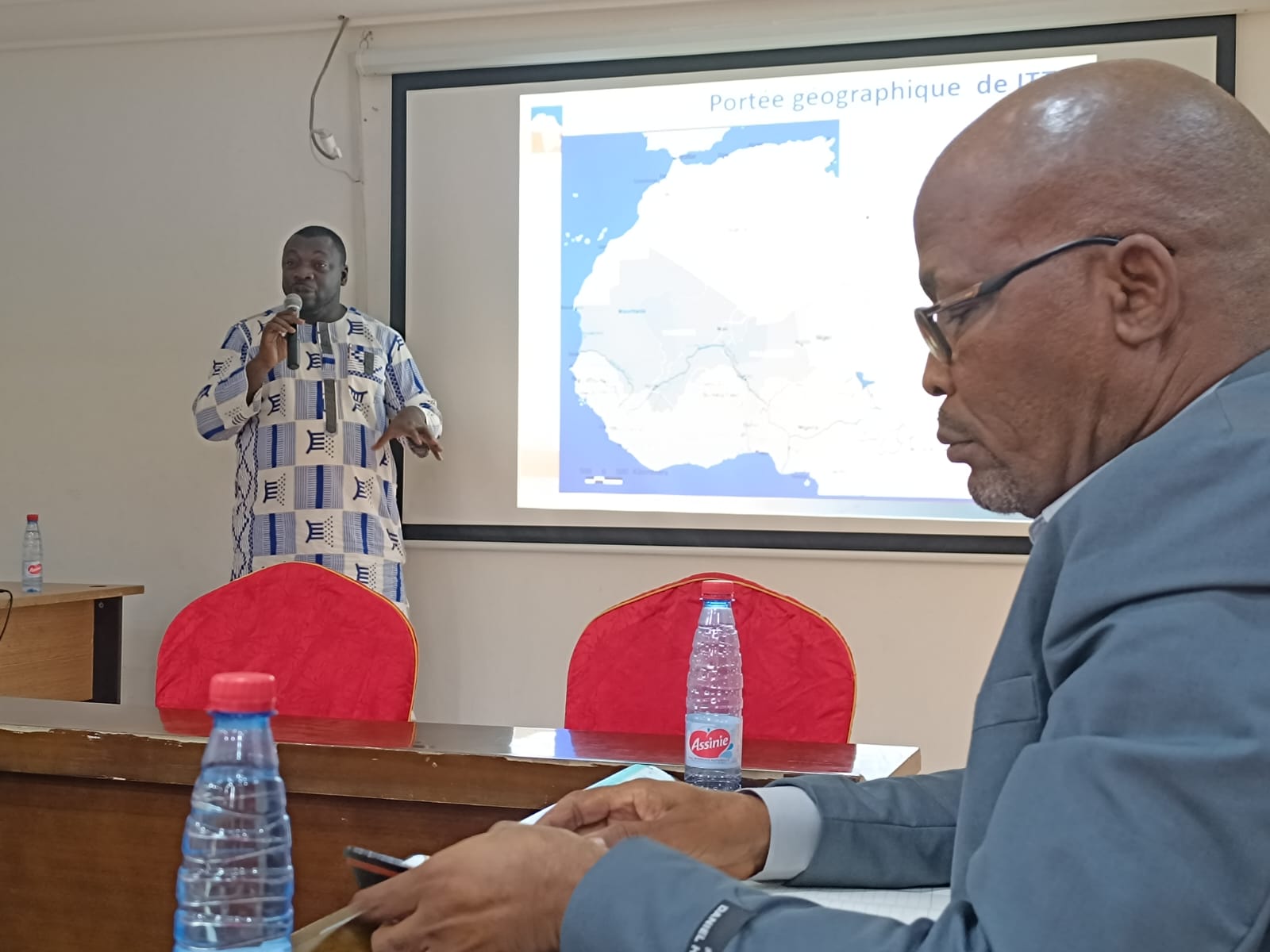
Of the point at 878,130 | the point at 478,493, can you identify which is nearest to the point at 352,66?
the point at 478,493

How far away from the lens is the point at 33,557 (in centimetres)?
409

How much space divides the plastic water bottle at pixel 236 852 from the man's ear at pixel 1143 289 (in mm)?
628

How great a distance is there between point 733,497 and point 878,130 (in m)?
1.18

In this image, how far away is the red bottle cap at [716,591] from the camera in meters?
1.61

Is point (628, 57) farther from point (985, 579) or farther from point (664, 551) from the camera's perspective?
point (985, 579)

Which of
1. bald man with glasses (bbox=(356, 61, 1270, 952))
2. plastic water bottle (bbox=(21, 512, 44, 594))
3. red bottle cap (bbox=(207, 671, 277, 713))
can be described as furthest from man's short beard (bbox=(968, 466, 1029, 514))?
plastic water bottle (bbox=(21, 512, 44, 594))

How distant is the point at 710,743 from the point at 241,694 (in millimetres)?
717

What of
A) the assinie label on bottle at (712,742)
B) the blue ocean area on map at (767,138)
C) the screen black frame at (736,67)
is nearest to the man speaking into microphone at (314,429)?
the screen black frame at (736,67)

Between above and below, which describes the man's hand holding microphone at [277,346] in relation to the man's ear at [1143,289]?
above

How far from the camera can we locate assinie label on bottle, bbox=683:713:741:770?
1.36m

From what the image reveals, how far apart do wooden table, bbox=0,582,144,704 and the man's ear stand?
3169mm

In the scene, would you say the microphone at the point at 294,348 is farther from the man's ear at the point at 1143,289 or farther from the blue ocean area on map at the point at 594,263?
the man's ear at the point at 1143,289

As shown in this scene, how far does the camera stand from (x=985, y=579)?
3594mm

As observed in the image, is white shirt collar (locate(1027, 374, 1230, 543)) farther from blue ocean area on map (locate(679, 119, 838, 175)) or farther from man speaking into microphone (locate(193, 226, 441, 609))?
blue ocean area on map (locate(679, 119, 838, 175))
